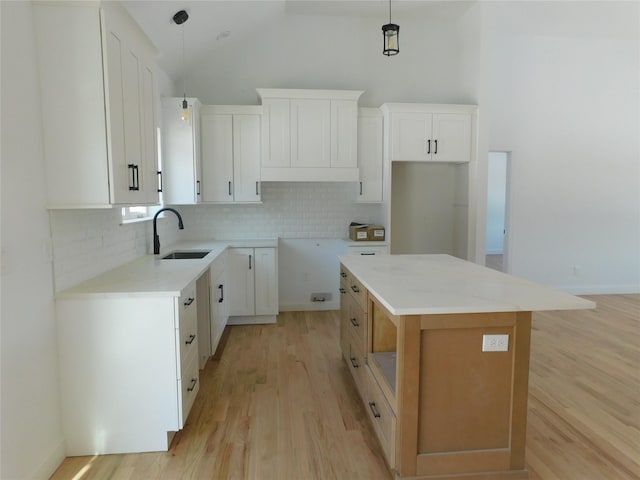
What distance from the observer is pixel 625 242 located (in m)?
5.75

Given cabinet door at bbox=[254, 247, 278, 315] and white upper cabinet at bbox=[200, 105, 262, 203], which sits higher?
white upper cabinet at bbox=[200, 105, 262, 203]

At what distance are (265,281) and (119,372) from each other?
2.31 meters

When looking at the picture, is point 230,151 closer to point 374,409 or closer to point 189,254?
point 189,254

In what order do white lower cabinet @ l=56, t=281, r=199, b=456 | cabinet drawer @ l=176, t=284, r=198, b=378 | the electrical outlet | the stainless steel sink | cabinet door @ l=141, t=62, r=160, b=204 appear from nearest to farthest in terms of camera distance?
the electrical outlet, white lower cabinet @ l=56, t=281, r=199, b=456, cabinet drawer @ l=176, t=284, r=198, b=378, cabinet door @ l=141, t=62, r=160, b=204, the stainless steel sink

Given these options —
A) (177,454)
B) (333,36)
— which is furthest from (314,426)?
(333,36)

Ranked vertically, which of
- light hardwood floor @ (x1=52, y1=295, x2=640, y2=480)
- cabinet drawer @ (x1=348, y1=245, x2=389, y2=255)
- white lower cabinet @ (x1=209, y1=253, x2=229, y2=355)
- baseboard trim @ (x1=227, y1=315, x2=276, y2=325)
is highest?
cabinet drawer @ (x1=348, y1=245, x2=389, y2=255)

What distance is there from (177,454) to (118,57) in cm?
218

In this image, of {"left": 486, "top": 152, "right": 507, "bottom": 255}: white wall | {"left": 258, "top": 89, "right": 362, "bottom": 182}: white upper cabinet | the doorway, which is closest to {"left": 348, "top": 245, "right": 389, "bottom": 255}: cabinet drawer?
{"left": 258, "top": 89, "right": 362, "bottom": 182}: white upper cabinet

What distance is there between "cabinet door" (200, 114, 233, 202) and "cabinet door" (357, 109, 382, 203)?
4.83 feet

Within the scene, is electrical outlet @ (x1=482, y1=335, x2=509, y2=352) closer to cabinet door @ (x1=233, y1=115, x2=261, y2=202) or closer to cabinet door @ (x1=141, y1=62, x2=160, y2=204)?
cabinet door @ (x1=141, y1=62, x2=160, y2=204)

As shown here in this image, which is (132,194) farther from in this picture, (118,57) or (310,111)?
(310,111)

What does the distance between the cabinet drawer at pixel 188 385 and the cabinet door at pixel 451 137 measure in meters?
3.44

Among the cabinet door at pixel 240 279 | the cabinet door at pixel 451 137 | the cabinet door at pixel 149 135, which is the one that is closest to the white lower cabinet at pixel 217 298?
the cabinet door at pixel 240 279

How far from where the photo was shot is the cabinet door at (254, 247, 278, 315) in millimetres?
4371
